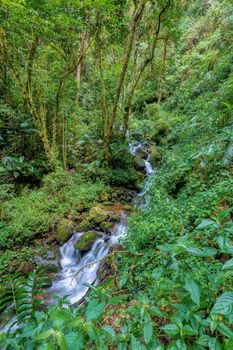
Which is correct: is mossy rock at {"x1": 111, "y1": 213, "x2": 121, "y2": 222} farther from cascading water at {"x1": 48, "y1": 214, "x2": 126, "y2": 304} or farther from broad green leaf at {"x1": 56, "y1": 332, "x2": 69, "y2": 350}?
broad green leaf at {"x1": 56, "y1": 332, "x2": 69, "y2": 350}

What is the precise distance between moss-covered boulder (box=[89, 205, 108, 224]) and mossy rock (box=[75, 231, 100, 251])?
429 mm

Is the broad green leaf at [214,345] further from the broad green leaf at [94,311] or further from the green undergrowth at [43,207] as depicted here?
the green undergrowth at [43,207]

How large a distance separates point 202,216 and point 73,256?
3.61 meters

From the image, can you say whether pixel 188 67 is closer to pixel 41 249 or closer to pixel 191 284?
pixel 41 249

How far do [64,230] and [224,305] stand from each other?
5402 millimetres

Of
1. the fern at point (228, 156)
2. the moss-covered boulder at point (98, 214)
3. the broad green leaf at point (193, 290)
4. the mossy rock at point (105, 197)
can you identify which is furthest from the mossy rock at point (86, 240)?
the broad green leaf at point (193, 290)

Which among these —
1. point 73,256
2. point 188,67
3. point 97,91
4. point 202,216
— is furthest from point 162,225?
point 188,67

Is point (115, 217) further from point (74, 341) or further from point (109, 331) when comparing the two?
point (74, 341)

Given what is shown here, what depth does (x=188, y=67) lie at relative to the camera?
542 inches

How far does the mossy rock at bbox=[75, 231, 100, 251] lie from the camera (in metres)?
5.54

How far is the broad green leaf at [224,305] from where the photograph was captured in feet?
3.44

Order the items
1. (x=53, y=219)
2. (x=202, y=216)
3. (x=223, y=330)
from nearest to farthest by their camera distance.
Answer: (x=223, y=330) → (x=202, y=216) → (x=53, y=219)

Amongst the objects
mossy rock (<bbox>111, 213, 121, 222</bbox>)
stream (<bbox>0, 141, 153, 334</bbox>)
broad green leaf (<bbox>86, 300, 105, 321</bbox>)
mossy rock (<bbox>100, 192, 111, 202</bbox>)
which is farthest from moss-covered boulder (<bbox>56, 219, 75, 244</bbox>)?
broad green leaf (<bbox>86, 300, 105, 321</bbox>)

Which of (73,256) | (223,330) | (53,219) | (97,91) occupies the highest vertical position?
(97,91)
